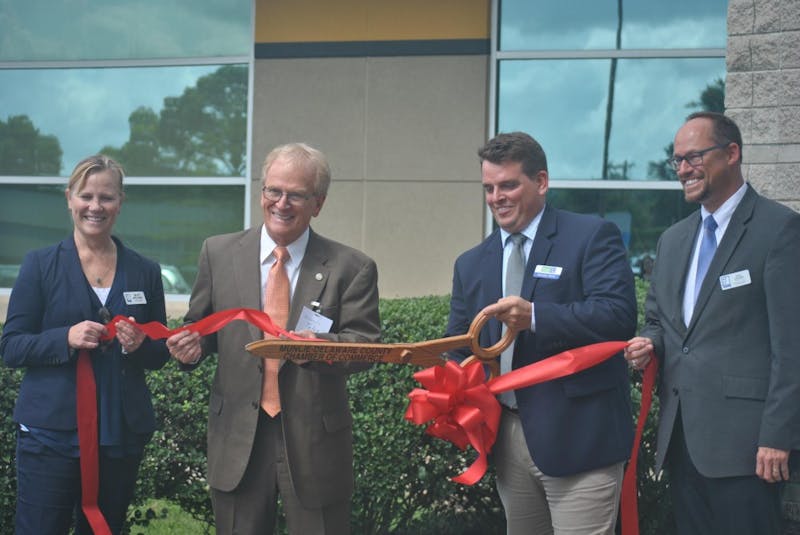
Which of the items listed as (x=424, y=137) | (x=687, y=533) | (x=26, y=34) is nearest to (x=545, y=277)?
(x=687, y=533)

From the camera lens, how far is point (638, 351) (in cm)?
382

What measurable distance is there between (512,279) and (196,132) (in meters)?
6.89

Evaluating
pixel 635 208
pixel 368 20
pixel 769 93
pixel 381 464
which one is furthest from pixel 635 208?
pixel 381 464

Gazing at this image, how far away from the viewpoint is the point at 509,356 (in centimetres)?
385

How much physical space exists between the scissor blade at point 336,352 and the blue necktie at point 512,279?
29 cm

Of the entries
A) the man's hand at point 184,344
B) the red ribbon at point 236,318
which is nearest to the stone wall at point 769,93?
the red ribbon at point 236,318

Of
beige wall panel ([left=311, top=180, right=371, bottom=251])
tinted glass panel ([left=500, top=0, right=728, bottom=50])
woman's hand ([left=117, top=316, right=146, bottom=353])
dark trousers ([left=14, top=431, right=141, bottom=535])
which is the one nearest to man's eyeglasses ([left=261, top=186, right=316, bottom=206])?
woman's hand ([left=117, top=316, right=146, bottom=353])

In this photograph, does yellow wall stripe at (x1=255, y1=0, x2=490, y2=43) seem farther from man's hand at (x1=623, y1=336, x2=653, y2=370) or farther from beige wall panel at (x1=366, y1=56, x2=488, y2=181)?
man's hand at (x1=623, y1=336, x2=653, y2=370)

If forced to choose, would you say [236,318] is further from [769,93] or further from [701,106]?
[701,106]

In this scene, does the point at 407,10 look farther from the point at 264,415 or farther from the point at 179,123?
the point at 264,415

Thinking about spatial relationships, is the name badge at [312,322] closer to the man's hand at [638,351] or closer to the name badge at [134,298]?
the name badge at [134,298]

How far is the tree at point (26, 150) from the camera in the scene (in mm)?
10406

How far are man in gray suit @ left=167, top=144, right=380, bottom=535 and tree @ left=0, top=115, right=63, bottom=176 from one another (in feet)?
23.6

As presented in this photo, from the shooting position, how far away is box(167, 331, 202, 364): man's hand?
12.5 feet
